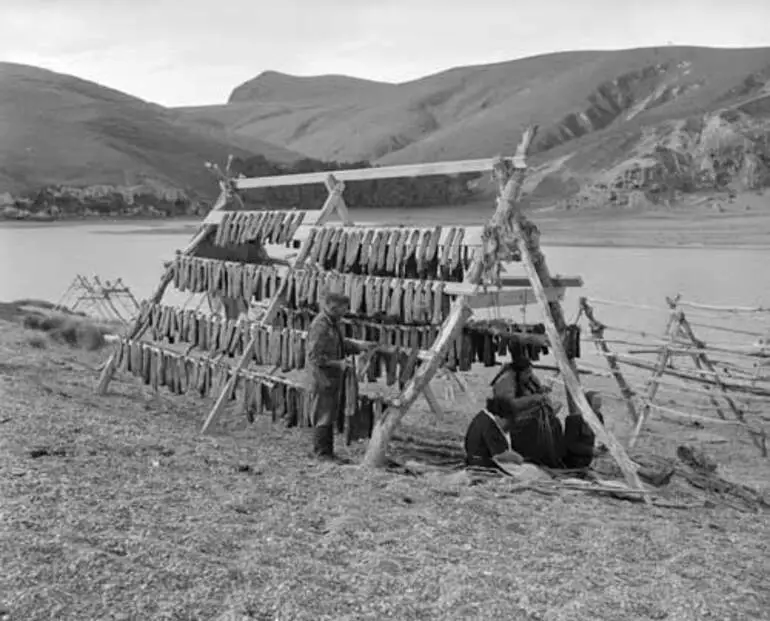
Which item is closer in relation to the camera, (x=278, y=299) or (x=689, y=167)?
(x=278, y=299)

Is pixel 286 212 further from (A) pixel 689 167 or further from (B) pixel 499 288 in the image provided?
(A) pixel 689 167

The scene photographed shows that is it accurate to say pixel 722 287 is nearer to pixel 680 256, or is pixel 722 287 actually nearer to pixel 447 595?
pixel 680 256

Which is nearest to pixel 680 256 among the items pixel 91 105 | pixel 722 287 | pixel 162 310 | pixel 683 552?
pixel 722 287

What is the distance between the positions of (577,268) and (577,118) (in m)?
56.2

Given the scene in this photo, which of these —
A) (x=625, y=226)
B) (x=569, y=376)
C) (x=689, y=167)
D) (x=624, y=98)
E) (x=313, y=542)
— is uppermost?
(x=624, y=98)

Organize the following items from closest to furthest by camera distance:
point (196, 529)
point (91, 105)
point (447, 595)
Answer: point (447, 595) < point (196, 529) < point (91, 105)

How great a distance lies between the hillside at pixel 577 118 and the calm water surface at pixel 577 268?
16437 millimetres

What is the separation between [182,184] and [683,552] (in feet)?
241

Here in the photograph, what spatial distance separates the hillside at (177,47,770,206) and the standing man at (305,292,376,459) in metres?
59.6

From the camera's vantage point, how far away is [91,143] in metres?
83.5

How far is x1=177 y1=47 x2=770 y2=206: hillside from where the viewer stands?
2569 inches

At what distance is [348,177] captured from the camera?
855 centimetres

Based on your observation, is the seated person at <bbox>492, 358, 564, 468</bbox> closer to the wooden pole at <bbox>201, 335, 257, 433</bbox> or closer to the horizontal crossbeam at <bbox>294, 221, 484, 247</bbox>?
the horizontal crossbeam at <bbox>294, 221, 484, 247</bbox>

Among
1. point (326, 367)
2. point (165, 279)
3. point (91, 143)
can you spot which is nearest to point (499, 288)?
point (326, 367)
